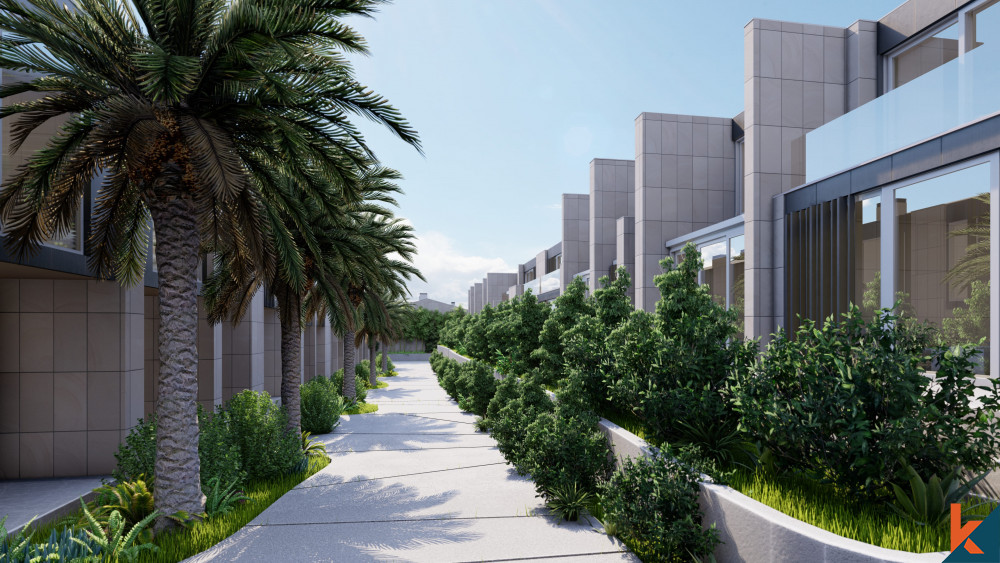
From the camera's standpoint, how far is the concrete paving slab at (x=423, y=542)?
707 centimetres

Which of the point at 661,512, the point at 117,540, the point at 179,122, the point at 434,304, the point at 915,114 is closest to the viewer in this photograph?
the point at 661,512

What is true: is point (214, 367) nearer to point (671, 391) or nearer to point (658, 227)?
point (671, 391)

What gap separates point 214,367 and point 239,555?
9.27 m

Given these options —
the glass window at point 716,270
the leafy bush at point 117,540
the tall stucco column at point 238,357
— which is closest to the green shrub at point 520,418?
the leafy bush at point 117,540

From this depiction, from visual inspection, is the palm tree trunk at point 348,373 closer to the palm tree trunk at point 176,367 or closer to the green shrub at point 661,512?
the palm tree trunk at point 176,367

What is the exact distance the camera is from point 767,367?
6.73 m

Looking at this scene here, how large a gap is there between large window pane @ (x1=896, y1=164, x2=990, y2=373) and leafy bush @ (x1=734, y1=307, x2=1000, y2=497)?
180 inches

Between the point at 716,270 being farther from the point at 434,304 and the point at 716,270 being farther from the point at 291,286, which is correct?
the point at 434,304

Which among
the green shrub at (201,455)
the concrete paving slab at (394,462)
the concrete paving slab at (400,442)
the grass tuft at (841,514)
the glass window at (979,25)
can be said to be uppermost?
the glass window at (979,25)

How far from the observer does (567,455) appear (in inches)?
354

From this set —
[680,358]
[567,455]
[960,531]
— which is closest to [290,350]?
[567,455]

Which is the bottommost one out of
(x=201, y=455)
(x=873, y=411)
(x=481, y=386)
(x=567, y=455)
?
(x=481, y=386)

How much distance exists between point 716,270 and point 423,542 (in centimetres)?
1321

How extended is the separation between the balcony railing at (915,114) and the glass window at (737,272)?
10.1ft
